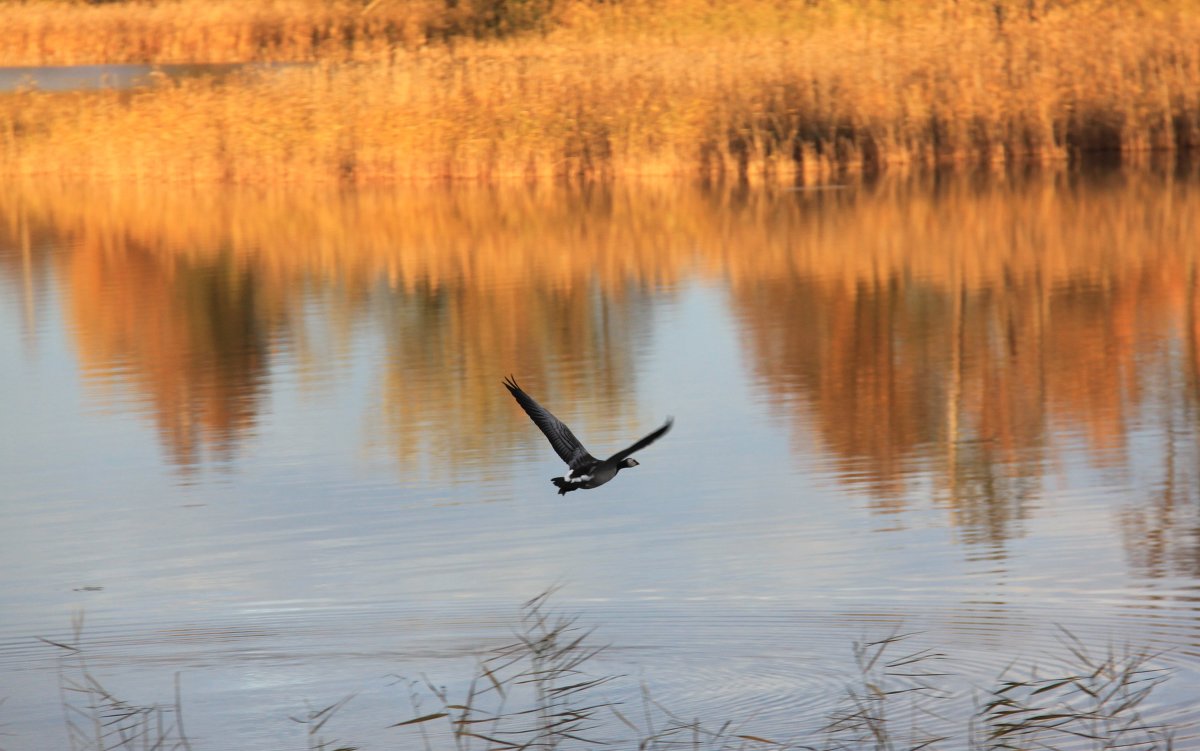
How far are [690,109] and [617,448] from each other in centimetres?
1234

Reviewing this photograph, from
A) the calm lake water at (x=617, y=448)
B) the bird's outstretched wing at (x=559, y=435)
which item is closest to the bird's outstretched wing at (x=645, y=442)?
the bird's outstretched wing at (x=559, y=435)

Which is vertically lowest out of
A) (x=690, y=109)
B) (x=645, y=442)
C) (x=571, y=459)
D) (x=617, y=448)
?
(x=617, y=448)

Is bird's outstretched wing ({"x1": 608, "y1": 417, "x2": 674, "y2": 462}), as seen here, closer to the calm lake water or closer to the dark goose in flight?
the dark goose in flight

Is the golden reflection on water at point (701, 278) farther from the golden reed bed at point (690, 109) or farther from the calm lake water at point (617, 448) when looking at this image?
the golden reed bed at point (690, 109)

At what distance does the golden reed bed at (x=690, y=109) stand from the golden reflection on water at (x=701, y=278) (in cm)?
63

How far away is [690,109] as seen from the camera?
72.5 feet

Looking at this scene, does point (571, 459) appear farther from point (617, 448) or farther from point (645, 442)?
point (617, 448)

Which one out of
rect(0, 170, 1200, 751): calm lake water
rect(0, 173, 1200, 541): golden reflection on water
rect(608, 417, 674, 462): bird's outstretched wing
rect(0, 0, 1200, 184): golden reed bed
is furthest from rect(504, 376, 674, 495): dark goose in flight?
rect(0, 0, 1200, 184): golden reed bed

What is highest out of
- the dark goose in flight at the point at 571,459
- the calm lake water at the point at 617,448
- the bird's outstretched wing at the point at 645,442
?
the bird's outstretched wing at the point at 645,442

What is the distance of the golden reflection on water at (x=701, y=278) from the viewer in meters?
11.1

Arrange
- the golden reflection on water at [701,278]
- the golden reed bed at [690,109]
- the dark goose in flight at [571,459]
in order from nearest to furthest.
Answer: the dark goose in flight at [571,459] → the golden reflection on water at [701,278] → the golden reed bed at [690,109]

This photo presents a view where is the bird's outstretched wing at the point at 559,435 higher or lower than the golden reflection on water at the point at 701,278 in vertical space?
higher

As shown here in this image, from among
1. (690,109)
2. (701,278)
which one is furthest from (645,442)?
(690,109)

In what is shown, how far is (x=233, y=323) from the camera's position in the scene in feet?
52.2
